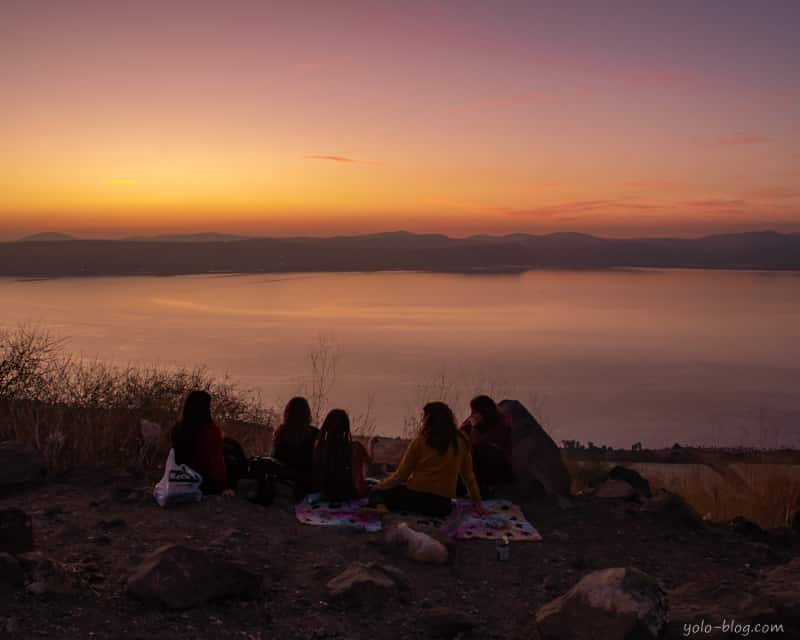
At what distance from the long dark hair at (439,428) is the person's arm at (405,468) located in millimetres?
169

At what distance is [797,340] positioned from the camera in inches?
2379

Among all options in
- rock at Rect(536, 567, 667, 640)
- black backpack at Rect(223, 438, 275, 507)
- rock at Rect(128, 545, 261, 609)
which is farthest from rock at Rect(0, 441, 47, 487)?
rock at Rect(536, 567, 667, 640)

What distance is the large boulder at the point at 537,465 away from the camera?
25.3ft

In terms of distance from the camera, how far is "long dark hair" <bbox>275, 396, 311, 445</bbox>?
24.4 ft

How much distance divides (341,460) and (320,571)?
168cm

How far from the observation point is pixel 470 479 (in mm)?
7000

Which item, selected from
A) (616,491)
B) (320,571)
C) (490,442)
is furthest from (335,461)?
(616,491)

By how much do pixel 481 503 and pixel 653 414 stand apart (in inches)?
1112

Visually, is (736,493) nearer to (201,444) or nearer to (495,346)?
(201,444)

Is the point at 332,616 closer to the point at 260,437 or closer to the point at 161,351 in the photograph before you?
the point at 260,437

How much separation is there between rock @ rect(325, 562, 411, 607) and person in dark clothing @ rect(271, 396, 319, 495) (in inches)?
81.5

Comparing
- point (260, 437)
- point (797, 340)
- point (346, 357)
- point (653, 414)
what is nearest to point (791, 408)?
point (653, 414)

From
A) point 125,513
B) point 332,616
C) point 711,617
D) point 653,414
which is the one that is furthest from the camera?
point 653,414

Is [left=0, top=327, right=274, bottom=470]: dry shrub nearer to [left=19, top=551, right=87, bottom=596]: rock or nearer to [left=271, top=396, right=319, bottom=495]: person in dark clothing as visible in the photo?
[left=271, top=396, right=319, bottom=495]: person in dark clothing
